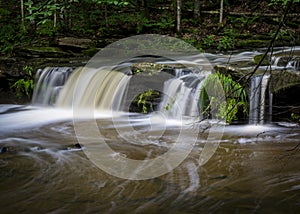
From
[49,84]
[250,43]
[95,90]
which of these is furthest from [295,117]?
[250,43]

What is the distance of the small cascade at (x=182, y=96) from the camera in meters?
7.55

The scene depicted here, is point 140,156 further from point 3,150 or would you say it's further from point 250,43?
point 250,43

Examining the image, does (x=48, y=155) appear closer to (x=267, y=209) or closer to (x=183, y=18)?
(x=267, y=209)

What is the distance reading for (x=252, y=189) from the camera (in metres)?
3.84

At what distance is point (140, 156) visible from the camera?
5.11m

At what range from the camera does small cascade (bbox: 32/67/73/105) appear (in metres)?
9.96

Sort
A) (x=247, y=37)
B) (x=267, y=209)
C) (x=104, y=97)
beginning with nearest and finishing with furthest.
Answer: (x=267, y=209), (x=104, y=97), (x=247, y=37)

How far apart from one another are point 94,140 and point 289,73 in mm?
4012

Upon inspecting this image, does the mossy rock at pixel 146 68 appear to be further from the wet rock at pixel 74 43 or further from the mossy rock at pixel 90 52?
the wet rock at pixel 74 43

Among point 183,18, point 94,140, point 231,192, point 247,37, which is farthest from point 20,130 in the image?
point 183,18

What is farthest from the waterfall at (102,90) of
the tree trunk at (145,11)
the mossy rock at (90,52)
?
the tree trunk at (145,11)

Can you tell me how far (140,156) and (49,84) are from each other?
6067 mm

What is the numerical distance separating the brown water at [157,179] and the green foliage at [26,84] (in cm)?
443

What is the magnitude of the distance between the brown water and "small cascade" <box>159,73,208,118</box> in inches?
49.7
